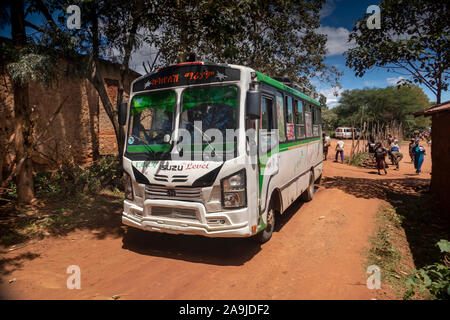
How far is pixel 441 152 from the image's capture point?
8961 millimetres

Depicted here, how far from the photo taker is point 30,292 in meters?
3.74

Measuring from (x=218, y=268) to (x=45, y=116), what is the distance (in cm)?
768

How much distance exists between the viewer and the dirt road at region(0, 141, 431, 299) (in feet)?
12.4

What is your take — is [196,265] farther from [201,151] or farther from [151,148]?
[151,148]

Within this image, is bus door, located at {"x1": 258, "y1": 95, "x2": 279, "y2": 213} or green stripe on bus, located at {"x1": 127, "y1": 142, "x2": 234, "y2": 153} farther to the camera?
bus door, located at {"x1": 258, "y1": 95, "x2": 279, "y2": 213}

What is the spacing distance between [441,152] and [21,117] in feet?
37.2

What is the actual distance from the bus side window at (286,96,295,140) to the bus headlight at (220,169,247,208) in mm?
2316

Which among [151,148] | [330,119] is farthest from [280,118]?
[330,119]

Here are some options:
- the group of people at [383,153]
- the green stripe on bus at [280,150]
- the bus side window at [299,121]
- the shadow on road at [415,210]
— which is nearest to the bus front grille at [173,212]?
the green stripe on bus at [280,150]

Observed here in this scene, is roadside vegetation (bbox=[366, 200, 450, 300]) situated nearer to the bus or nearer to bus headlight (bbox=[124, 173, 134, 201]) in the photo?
the bus

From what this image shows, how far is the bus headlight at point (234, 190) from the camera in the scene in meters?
4.24

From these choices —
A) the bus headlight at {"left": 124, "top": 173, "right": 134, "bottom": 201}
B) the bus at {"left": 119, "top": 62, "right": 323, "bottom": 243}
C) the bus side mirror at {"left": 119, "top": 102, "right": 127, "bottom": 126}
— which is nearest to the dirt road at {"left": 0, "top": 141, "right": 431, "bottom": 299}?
the bus at {"left": 119, "top": 62, "right": 323, "bottom": 243}

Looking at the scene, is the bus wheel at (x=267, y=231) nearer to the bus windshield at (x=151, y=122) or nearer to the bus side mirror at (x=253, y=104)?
the bus side mirror at (x=253, y=104)
